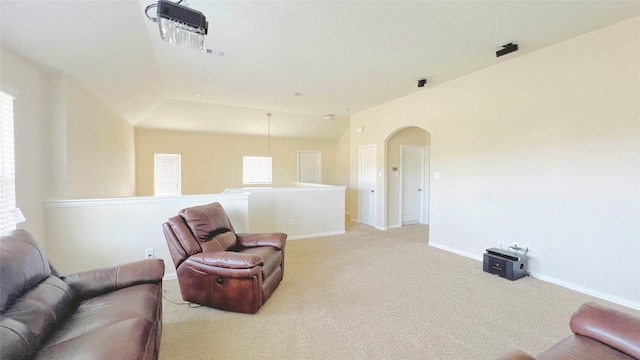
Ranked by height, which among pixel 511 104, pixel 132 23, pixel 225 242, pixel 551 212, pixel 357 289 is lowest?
pixel 357 289

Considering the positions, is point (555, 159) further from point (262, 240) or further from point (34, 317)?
point (34, 317)

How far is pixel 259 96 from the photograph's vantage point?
5184mm

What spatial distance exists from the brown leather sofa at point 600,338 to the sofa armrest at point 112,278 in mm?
2384

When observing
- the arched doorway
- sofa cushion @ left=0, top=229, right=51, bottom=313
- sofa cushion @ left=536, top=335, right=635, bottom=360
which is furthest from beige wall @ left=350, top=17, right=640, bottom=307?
sofa cushion @ left=0, top=229, right=51, bottom=313

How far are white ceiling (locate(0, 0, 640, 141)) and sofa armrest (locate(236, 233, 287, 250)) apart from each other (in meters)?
2.23

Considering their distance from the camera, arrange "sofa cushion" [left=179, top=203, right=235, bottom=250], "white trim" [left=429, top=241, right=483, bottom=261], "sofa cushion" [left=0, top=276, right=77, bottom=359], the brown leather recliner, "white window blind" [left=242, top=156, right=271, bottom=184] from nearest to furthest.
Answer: "sofa cushion" [left=0, top=276, right=77, bottom=359]
the brown leather recliner
"sofa cushion" [left=179, top=203, right=235, bottom=250]
"white trim" [left=429, top=241, right=483, bottom=261]
"white window blind" [left=242, top=156, right=271, bottom=184]

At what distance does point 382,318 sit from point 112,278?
217cm

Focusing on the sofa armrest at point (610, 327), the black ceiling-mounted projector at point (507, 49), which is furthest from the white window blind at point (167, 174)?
the sofa armrest at point (610, 327)

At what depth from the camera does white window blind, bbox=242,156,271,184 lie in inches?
314

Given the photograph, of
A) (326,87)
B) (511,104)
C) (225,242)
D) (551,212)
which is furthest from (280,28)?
(551,212)

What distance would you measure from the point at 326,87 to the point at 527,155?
3.10 m

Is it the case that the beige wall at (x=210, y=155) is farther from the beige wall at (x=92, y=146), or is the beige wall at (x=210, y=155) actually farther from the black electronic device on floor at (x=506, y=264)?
the black electronic device on floor at (x=506, y=264)

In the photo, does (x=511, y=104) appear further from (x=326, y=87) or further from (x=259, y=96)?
(x=259, y=96)

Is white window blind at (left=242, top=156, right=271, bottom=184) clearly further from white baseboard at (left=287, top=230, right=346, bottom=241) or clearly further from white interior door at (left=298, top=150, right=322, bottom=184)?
white baseboard at (left=287, top=230, right=346, bottom=241)
